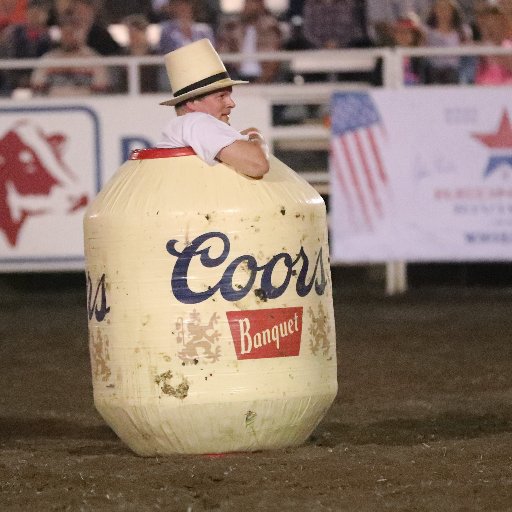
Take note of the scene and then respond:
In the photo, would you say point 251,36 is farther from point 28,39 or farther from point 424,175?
point 424,175

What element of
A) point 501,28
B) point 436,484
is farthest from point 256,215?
point 501,28

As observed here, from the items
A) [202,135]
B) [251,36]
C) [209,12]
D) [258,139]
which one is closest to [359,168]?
[251,36]

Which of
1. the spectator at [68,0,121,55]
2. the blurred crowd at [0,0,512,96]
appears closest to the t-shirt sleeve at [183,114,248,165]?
the blurred crowd at [0,0,512,96]

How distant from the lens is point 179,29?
534 inches

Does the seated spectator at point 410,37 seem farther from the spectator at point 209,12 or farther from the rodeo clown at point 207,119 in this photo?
the rodeo clown at point 207,119

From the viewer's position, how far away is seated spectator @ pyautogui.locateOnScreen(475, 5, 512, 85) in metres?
12.6

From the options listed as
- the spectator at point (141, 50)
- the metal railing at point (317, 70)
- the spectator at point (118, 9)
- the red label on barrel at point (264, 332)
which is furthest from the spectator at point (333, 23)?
the red label on barrel at point (264, 332)

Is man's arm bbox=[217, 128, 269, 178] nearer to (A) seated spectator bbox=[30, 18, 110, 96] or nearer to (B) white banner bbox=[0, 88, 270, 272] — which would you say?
(B) white banner bbox=[0, 88, 270, 272]

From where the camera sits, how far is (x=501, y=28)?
1298 centimetres

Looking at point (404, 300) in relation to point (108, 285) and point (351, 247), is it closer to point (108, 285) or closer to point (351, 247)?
point (351, 247)

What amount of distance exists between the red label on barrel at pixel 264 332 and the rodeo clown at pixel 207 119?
547 mm

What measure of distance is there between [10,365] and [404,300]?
4.05 metres

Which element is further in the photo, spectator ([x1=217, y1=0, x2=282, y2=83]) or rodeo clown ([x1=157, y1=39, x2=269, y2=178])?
spectator ([x1=217, y1=0, x2=282, y2=83])

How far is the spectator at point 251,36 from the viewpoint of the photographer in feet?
44.2
